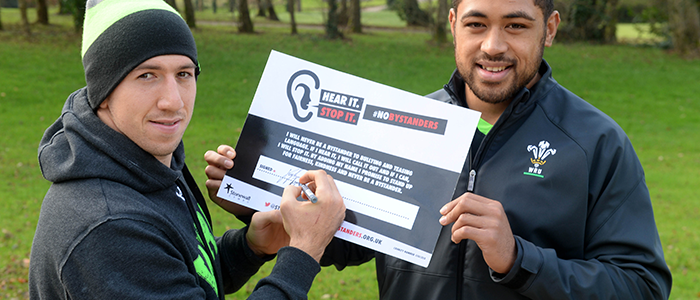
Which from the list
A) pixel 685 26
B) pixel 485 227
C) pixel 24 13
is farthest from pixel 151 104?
pixel 685 26

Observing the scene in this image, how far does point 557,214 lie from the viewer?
2.27m

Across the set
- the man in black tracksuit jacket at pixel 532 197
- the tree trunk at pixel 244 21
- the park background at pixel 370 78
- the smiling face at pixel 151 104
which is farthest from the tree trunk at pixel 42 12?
the man in black tracksuit jacket at pixel 532 197

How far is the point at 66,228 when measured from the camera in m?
1.73

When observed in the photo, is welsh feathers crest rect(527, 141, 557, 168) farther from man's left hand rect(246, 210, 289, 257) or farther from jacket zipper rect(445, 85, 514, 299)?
man's left hand rect(246, 210, 289, 257)

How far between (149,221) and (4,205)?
6.99 meters

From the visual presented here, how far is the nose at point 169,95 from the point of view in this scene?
1990mm

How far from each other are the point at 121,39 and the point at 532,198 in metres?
1.74

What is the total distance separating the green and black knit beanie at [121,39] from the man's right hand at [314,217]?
0.72 metres

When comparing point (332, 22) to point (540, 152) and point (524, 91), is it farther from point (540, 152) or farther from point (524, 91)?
point (540, 152)

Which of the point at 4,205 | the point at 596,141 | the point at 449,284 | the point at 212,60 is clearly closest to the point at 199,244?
the point at 449,284

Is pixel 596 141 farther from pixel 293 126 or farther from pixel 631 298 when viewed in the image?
pixel 293 126

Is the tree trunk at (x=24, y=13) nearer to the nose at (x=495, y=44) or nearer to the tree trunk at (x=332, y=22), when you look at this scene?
the tree trunk at (x=332, y=22)

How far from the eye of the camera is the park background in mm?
6965

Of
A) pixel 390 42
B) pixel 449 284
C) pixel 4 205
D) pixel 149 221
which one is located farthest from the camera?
pixel 390 42
